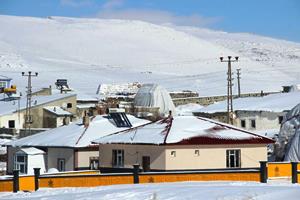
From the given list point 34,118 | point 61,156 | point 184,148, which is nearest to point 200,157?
point 184,148

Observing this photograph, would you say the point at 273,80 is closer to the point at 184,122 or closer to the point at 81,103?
the point at 81,103

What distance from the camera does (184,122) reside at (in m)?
38.9

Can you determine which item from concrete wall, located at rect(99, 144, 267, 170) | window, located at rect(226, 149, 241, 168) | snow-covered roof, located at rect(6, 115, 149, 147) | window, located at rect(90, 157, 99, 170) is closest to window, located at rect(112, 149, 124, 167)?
concrete wall, located at rect(99, 144, 267, 170)

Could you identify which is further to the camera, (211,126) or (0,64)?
(0,64)

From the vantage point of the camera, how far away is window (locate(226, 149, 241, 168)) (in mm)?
36344

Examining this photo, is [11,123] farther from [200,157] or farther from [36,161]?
[200,157]

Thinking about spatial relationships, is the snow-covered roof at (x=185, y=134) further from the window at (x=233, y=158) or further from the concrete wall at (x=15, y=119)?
the concrete wall at (x=15, y=119)

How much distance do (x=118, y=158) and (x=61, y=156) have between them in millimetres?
6375

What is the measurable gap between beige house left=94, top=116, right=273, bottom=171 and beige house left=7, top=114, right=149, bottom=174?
12.5 ft

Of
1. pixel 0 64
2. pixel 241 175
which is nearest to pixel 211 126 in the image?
pixel 241 175

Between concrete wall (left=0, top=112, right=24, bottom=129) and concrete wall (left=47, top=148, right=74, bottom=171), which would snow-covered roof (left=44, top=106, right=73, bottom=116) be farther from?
concrete wall (left=47, top=148, right=74, bottom=171)

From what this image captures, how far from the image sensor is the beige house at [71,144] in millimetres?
42406

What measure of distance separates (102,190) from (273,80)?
150 meters

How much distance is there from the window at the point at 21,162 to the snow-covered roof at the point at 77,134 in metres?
1.07
